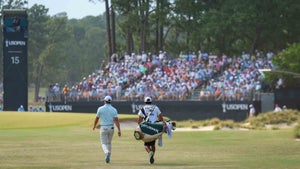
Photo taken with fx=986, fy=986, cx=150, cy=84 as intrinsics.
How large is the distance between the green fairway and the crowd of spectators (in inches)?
579

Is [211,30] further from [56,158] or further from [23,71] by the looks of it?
[56,158]

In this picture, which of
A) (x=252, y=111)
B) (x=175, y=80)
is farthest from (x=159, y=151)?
(x=175, y=80)

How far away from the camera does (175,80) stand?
6100 centimetres

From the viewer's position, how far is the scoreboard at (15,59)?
59.5m

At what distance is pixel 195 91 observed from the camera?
5909cm

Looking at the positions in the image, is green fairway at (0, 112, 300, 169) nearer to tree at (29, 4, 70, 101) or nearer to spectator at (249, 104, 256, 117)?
spectator at (249, 104, 256, 117)

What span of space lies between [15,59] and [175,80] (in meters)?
9.90

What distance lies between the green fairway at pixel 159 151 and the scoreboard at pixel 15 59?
14067 millimetres

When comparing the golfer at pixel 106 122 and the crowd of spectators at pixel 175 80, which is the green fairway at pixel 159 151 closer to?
the golfer at pixel 106 122

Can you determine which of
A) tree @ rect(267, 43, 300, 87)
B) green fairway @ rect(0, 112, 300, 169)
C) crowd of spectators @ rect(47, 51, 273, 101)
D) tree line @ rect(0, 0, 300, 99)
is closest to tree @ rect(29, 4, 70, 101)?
tree line @ rect(0, 0, 300, 99)

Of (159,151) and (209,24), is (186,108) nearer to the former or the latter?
(209,24)

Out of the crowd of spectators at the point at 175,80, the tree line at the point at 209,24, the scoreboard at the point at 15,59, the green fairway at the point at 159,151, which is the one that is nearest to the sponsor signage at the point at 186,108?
the crowd of spectators at the point at 175,80

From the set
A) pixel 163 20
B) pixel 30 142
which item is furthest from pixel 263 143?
pixel 163 20

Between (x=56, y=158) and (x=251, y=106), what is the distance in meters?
31.2
